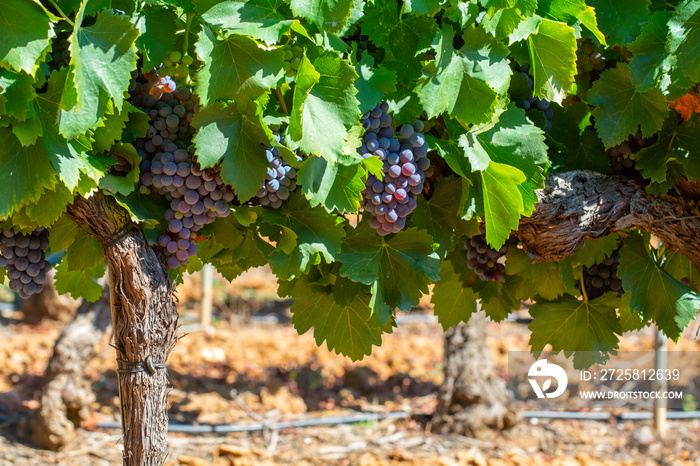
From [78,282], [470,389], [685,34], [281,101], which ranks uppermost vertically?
[685,34]

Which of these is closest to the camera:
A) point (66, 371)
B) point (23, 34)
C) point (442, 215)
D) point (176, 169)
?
point (23, 34)

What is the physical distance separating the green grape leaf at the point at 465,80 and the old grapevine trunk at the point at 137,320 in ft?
2.14

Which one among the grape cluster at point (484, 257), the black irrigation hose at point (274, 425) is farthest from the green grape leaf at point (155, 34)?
the black irrigation hose at point (274, 425)

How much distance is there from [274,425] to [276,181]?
3.60 meters

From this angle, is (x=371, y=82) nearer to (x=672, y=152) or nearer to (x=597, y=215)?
(x=597, y=215)

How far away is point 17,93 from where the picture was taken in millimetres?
1044

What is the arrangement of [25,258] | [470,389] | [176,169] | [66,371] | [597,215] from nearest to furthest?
[176,169] < [25,258] < [597,215] < [66,371] < [470,389]

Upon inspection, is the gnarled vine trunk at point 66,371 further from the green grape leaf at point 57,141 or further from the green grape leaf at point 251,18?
the green grape leaf at point 251,18

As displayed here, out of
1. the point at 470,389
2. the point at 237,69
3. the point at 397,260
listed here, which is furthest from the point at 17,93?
the point at 470,389

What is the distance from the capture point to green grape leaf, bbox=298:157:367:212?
121cm

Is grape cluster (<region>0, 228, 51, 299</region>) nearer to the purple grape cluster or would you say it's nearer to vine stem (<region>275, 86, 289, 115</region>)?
vine stem (<region>275, 86, 289, 115</region>)

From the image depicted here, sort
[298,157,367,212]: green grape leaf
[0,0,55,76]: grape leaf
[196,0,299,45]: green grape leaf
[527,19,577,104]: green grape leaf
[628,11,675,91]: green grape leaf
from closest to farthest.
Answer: [0,0,55,76]: grape leaf
[196,0,299,45]: green grape leaf
[298,157,367,212]: green grape leaf
[527,19,577,104]: green grape leaf
[628,11,675,91]: green grape leaf

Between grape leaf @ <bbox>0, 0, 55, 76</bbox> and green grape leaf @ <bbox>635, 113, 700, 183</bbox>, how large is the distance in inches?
Result: 55.0

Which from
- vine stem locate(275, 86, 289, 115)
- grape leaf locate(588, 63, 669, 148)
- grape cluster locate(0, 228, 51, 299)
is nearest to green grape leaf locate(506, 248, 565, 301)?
grape leaf locate(588, 63, 669, 148)
